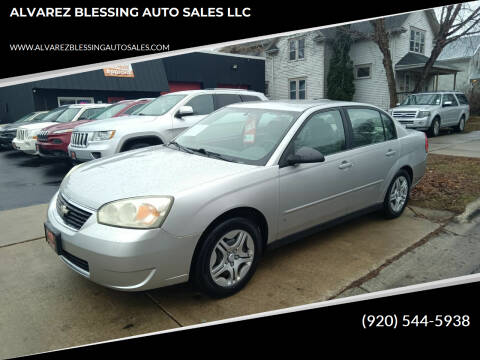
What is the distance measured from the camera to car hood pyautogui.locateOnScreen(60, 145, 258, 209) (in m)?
2.88

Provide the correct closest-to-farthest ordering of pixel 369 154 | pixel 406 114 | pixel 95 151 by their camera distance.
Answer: pixel 369 154, pixel 95 151, pixel 406 114

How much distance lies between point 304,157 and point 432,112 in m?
12.4

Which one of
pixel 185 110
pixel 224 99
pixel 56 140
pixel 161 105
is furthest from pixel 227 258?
pixel 56 140

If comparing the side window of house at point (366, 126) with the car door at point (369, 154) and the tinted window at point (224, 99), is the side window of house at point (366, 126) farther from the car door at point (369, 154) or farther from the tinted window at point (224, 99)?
the tinted window at point (224, 99)

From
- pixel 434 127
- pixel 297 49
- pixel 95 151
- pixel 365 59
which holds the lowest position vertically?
pixel 434 127

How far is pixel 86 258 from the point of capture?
108 inches

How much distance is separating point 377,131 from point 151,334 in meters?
3.39

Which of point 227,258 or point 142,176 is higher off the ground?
point 142,176

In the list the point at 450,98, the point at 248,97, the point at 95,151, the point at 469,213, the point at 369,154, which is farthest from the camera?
the point at 450,98

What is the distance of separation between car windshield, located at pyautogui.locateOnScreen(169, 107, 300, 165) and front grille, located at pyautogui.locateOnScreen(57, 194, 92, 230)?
1264mm

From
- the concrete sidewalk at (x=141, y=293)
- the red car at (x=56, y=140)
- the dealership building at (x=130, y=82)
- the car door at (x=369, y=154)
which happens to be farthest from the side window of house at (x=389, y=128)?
the dealership building at (x=130, y=82)

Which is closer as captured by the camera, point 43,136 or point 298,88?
point 43,136

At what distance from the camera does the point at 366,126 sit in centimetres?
446

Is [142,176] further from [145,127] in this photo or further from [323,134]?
[145,127]
